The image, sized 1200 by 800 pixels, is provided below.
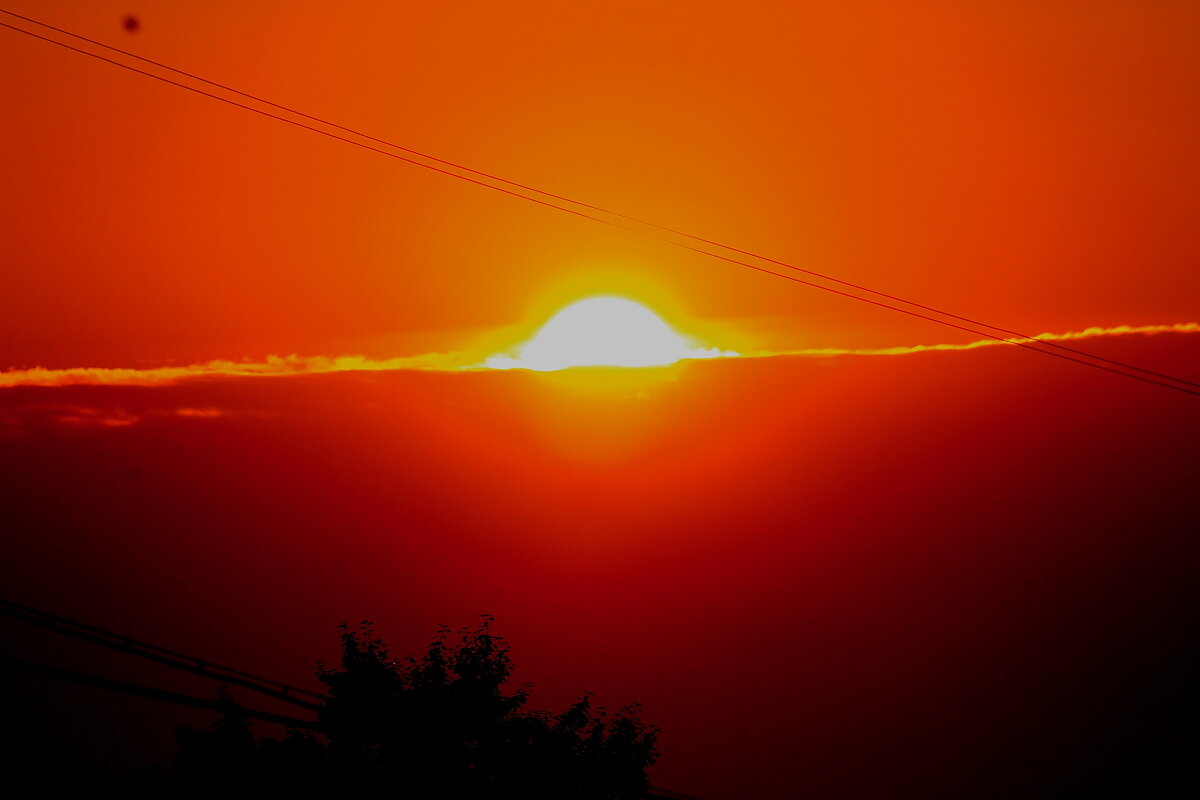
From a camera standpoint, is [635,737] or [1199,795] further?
[1199,795]

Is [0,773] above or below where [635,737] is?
below

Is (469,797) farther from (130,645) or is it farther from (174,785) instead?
(130,645)

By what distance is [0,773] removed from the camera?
488ft

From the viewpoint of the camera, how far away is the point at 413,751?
2181 cm

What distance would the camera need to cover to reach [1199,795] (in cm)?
16725

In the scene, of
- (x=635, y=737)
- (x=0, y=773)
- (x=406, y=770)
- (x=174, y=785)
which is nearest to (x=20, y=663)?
(x=406, y=770)

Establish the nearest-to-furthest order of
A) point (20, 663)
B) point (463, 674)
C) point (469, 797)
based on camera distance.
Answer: point (20, 663), point (469, 797), point (463, 674)

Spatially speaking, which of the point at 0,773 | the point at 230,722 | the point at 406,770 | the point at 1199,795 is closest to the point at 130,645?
the point at 406,770

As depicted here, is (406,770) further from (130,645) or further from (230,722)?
(130,645)

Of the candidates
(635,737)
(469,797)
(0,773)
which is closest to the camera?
(469,797)

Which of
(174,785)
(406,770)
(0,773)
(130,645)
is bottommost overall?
(0,773)

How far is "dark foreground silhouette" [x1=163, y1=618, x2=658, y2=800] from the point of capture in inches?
845

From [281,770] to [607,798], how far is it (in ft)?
23.1

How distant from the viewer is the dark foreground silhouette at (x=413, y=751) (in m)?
21.5
